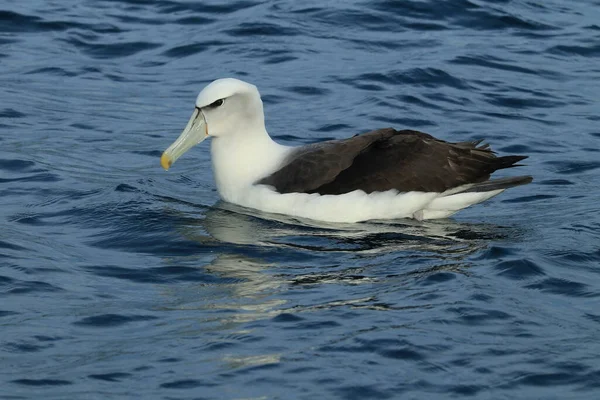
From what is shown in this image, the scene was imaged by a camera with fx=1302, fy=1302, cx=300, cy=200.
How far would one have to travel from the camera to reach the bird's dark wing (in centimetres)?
1067

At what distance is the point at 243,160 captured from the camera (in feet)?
36.8

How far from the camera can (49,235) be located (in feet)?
33.4

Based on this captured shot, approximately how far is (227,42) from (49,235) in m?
7.48

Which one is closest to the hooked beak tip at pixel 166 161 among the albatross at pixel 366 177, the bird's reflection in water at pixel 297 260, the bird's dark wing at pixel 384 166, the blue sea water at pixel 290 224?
the albatross at pixel 366 177

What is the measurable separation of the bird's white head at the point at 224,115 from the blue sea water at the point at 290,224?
577 mm

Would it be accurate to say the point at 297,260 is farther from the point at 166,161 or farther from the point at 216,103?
the point at 216,103

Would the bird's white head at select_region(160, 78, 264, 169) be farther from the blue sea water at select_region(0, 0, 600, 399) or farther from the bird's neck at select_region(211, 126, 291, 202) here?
the blue sea water at select_region(0, 0, 600, 399)

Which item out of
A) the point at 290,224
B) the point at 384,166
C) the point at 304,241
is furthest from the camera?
the point at 384,166

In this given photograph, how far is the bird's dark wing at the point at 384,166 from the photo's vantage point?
1067 cm

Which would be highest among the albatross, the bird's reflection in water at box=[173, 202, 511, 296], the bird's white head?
the bird's white head

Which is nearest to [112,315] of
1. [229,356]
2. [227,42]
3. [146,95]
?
[229,356]

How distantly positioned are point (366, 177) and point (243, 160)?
119 centimetres

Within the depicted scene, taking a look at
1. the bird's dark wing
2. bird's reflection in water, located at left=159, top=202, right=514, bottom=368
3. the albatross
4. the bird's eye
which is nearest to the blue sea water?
bird's reflection in water, located at left=159, top=202, right=514, bottom=368

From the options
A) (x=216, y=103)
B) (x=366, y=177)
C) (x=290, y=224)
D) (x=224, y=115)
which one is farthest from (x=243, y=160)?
(x=366, y=177)
